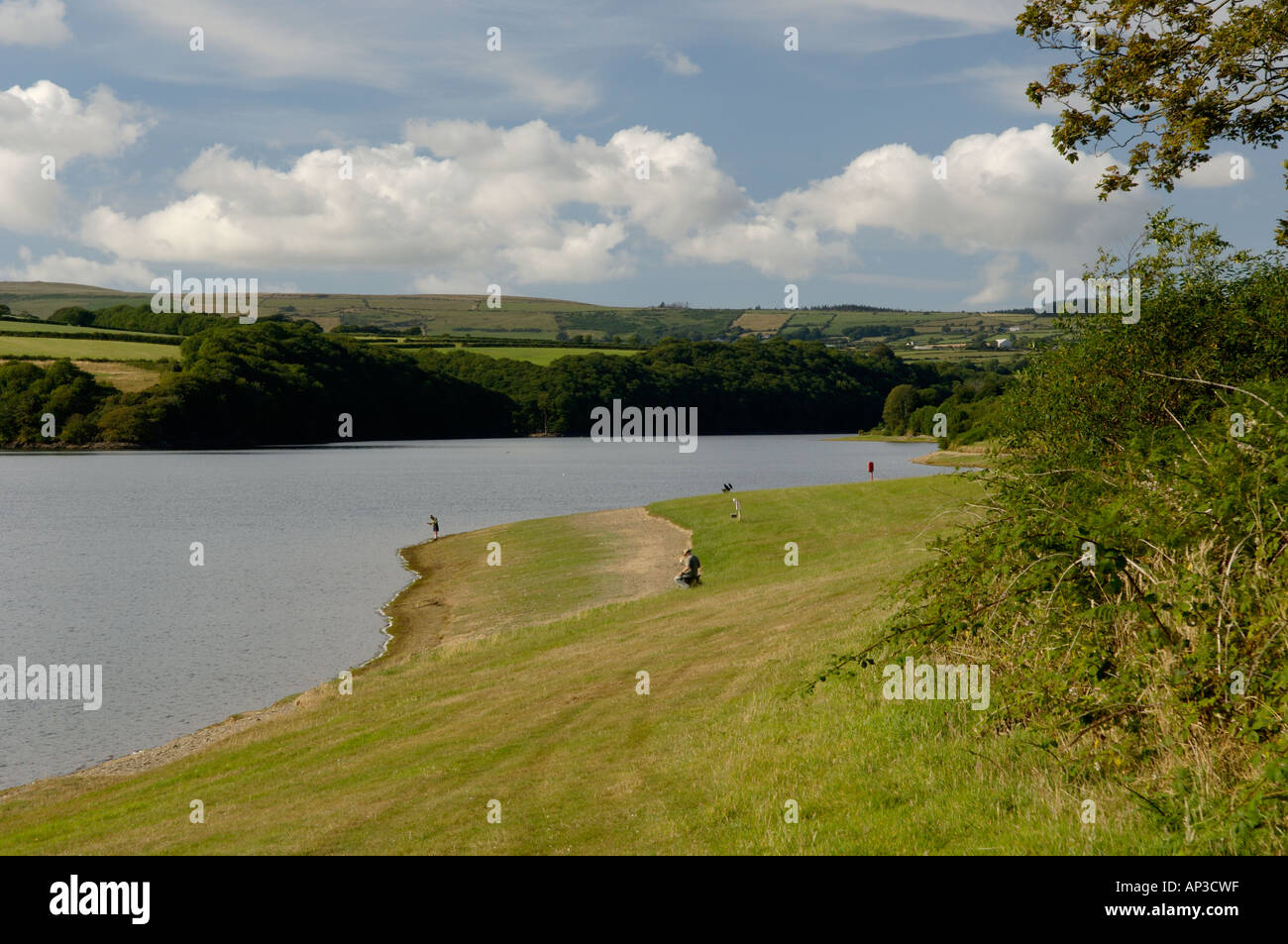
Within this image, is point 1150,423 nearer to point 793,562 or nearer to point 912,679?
point 912,679

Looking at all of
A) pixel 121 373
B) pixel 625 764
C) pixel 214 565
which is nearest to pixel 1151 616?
pixel 625 764

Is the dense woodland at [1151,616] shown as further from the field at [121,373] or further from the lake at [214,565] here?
the field at [121,373]

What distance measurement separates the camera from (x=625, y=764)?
14914mm

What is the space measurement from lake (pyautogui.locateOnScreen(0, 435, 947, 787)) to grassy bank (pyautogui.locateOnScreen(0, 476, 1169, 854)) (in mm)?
4240

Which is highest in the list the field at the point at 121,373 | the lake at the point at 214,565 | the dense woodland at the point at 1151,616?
the field at the point at 121,373

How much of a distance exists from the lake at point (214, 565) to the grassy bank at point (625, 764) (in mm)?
4240

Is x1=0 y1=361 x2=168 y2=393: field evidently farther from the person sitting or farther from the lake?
the person sitting

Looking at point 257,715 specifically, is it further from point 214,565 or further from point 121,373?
point 121,373

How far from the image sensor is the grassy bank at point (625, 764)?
10938 millimetres

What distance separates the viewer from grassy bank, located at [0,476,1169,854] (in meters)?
10.9

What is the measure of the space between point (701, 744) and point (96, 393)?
188 m

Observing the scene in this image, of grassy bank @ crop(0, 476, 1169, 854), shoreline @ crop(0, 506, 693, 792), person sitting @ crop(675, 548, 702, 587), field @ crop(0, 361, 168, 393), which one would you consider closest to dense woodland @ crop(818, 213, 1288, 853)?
grassy bank @ crop(0, 476, 1169, 854)

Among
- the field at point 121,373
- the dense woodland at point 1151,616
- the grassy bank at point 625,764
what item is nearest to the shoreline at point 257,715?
the grassy bank at point 625,764

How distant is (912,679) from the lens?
1430cm
